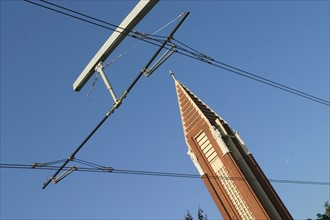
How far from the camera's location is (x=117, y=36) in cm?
816

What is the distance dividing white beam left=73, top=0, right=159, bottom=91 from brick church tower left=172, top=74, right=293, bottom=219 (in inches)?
1139

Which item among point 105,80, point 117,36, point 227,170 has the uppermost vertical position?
point 227,170

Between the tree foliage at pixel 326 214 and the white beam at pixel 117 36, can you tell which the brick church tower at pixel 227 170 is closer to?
the tree foliage at pixel 326 214

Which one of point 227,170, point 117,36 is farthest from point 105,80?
point 227,170

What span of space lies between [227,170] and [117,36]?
3079 cm

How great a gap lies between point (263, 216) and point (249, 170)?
5.51 metres

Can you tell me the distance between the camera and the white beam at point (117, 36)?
306 inches

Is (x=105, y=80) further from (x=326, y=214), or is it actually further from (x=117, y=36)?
(x=326, y=214)

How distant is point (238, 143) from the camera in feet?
135

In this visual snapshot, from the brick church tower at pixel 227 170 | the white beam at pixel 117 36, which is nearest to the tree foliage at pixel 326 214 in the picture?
the brick church tower at pixel 227 170

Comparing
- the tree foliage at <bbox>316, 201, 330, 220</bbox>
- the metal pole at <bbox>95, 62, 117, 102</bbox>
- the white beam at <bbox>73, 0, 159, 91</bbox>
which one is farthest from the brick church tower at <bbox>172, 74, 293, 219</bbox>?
the metal pole at <bbox>95, 62, 117, 102</bbox>

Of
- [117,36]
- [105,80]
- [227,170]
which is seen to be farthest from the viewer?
[227,170]

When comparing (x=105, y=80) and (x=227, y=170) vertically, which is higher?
(x=227, y=170)

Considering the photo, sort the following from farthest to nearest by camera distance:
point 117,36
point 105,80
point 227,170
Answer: point 227,170
point 105,80
point 117,36
